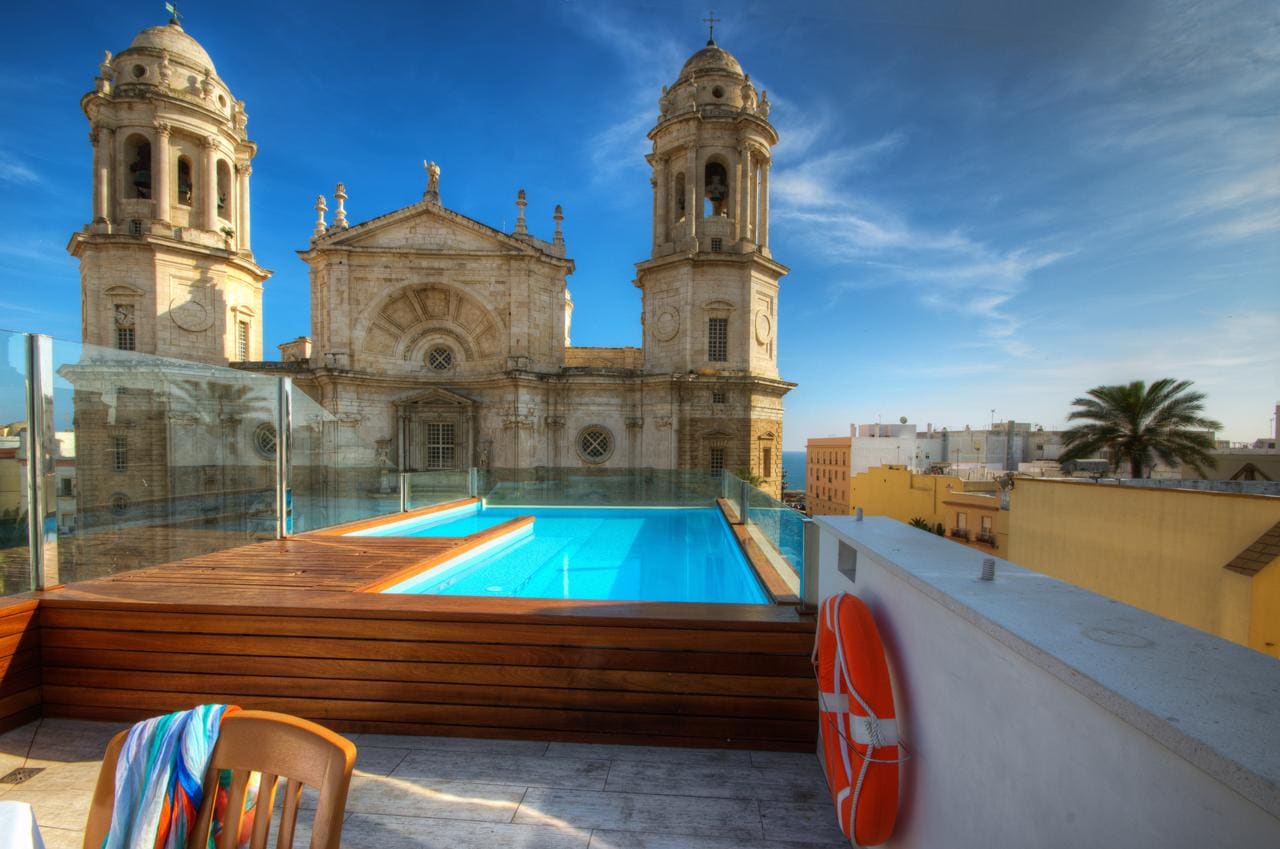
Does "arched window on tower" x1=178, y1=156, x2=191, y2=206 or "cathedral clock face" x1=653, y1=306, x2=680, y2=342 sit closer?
"cathedral clock face" x1=653, y1=306, x2=680, y2=342

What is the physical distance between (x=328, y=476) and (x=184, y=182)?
22246 mm

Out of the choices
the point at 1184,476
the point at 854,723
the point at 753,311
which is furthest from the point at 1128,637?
the point at 1184,476

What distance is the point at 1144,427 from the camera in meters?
18.3

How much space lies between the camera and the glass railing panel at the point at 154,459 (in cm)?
442

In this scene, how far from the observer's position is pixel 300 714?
141 inches

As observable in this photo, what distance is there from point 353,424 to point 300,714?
19.4 m

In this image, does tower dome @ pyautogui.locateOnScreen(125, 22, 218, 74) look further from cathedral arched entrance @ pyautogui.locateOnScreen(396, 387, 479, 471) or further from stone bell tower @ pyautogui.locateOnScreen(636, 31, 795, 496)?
stone bell tower @ pyautogui.locateOnScreen(636, 31, 795, 496)

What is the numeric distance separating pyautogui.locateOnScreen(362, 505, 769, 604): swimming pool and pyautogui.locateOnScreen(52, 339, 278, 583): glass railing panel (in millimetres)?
2029

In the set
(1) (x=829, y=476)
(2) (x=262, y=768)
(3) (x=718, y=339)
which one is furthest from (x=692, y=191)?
(1) (x=829, y=476)

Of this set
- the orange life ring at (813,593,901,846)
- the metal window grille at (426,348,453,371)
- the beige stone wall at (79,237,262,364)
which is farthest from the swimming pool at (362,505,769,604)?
the beige stone wall at (79,237,262,364)

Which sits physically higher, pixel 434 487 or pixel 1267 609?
pixel 434 487

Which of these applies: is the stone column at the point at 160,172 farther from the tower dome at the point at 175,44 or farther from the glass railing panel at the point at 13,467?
the glass railing panel at the point at 13,467

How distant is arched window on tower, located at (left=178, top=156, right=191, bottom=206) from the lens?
848 inches

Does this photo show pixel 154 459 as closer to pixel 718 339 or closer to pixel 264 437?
pixel 264 437
